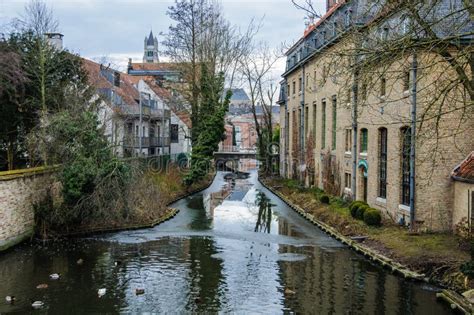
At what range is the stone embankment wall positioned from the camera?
1822 centimetres

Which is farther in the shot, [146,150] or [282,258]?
[146,150]

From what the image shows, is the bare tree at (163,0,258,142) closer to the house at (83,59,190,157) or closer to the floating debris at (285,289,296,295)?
the house at (83,59,190,157)

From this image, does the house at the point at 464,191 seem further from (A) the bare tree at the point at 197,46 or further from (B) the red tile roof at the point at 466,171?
(A) the bare tree at the point at 197,46

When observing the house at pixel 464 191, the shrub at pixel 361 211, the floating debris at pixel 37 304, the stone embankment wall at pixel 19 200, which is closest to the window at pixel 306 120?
the shrub at pixel 361 211

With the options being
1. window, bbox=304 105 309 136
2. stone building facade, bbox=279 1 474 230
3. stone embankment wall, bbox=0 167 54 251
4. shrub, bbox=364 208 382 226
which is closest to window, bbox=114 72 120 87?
stone building facade, bbox=279 1 474 230

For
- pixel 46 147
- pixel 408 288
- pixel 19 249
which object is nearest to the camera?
pixel 408 288

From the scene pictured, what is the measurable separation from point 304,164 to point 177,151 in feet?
74.3

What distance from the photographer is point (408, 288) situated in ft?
44.5

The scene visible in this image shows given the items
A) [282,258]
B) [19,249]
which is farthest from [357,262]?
[19,249]

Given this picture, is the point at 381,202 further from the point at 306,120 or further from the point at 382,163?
the point at 306,120

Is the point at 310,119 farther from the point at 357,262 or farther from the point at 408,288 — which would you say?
the point at 408,288

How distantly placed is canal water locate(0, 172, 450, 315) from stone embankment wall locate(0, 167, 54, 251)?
637mm

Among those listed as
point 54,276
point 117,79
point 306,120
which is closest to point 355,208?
point 54,276

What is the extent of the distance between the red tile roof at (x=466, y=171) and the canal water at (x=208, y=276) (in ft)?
14.0
